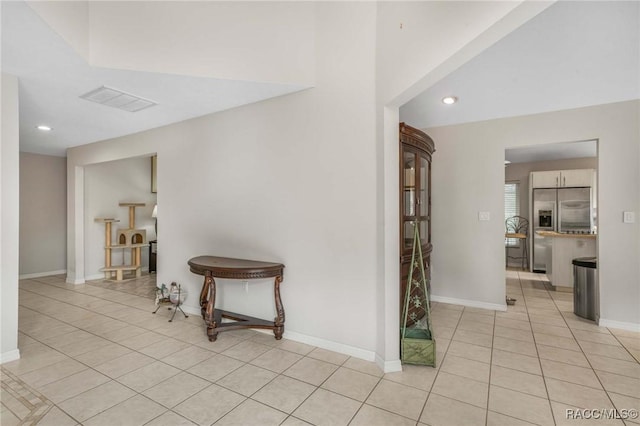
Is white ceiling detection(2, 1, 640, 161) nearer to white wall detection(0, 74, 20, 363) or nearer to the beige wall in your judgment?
white wall detection(0, 74, 20, 363)

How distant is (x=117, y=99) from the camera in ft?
10.7

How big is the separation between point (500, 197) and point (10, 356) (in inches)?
211

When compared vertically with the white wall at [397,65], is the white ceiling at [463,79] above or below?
above

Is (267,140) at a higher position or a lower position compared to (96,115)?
lower

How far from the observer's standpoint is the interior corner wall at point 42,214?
5.86 m

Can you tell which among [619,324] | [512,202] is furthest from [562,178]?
[619,324]

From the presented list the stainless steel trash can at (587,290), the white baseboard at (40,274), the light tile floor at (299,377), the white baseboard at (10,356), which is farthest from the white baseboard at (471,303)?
the white baseboard at (40,274)

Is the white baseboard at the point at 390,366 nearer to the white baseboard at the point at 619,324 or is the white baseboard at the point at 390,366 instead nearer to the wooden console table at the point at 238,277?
the wooden console table at the point at 238,277

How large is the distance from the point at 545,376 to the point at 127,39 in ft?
13.9

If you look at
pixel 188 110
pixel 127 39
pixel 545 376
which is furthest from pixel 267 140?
pixel 545 376

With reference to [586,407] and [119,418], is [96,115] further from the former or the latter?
[586,407]

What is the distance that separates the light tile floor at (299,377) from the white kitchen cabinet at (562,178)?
12.4 ft

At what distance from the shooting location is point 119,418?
192 centimetres

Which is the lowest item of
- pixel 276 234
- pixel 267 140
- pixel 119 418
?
pixel 119 418
